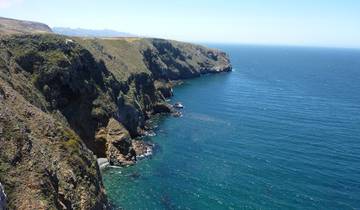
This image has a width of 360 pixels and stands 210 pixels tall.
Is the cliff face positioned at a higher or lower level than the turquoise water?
higher

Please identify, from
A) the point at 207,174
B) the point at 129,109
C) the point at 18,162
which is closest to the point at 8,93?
the point at 18,162

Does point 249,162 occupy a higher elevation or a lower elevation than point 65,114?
lower

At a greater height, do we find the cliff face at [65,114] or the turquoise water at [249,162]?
the cliff face at [65,114]

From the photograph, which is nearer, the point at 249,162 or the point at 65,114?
the point at 249,162

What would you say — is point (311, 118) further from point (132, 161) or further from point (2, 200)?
point (2, 200)

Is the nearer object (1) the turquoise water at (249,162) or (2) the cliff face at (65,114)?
(2) the cliff face at (65,114)
